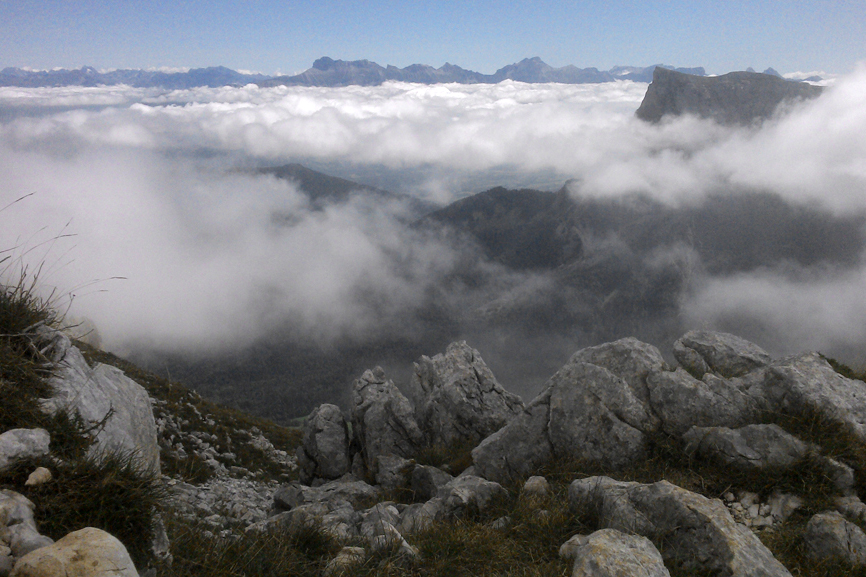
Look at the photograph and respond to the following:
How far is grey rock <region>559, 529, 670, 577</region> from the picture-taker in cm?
536

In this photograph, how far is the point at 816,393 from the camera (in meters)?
9.70

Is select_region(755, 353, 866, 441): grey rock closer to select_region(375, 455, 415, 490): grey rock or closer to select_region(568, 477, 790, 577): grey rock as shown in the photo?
select_region(568, 477, 790, 577): grey rock

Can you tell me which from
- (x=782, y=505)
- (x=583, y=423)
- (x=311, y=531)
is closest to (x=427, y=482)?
(x=583, y=423)

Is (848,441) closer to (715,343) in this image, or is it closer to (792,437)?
(792,437)

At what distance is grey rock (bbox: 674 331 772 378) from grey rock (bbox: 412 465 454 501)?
896 cm

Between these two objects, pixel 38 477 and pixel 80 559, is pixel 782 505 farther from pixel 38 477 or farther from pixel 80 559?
pixel 38 477

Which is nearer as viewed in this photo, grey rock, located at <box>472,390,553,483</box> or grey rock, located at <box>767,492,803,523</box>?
grey rock, located at <box>767,492,803,523</box>

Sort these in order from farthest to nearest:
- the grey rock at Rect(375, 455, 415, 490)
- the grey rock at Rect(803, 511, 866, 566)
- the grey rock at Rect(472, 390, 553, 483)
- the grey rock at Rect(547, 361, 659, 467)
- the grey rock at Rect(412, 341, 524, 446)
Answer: the grey rock at Rect(412, 341, 524, 446) → the grey rock at Rect(375, 455, 415, 490) → the grey rock at Rect(472, 390, 553, 483) → the grey rock at Rect(547, 361, 659, 467) → the grey rock at Rect(803, 511, 866, 566)

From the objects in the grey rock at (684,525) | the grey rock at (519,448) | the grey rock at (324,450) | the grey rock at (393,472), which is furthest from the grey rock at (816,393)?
the grey rock at (324,450)

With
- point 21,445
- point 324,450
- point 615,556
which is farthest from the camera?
point 324,450

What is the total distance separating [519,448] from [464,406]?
372 inches

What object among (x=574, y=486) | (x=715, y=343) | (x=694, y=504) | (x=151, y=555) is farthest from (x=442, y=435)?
(x=151, y=555)

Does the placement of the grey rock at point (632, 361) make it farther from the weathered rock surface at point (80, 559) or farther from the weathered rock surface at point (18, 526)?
the weathered rock surface at point (18, 526)

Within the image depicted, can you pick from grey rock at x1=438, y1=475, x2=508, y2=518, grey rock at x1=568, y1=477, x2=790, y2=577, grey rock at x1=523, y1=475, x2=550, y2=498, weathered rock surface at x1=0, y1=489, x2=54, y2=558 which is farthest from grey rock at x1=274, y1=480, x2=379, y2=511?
weathered rock surface at x1=0, y1=489, x2=54, y2=558
